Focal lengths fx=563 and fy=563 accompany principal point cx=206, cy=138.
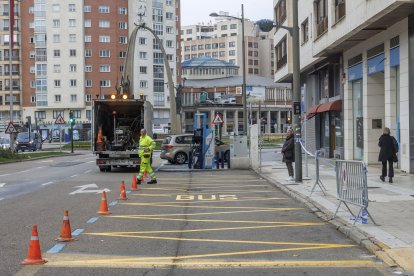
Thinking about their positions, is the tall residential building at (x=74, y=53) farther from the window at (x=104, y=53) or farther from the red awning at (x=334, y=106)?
the red awning at (x=334, y=106)

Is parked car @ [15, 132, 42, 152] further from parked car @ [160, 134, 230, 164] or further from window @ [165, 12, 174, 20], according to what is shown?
window @ [165, 12, 174, 20]

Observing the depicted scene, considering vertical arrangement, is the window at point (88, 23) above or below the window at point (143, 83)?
above

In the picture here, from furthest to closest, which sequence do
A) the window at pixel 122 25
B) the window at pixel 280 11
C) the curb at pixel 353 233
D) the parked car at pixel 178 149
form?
1. the window at pixel 122 25
2. the window at pixel 280 11
3. the parked car at pixel 178 149
4. the curb at pixel 353 233

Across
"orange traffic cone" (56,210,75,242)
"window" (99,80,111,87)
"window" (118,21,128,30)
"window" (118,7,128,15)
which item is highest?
"window" (118,7,128,15)

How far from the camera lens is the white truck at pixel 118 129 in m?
24.2

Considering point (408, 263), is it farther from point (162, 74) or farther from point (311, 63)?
point (162, 74)

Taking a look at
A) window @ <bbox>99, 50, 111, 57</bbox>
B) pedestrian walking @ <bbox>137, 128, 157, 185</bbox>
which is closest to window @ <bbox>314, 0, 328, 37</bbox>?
pedestrian walking @ <bbox>137, 128, 157, 185</bbox>

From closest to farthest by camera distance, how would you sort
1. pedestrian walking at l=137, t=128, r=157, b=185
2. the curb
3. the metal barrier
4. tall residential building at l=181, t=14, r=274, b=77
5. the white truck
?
the curb, the metal barrier, pedestrian walking at l=137, t=128, r=157, b=185, the white truck, tall residential building at l=181, t=14, r=274, b=77

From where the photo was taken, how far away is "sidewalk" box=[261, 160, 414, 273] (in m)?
7.66

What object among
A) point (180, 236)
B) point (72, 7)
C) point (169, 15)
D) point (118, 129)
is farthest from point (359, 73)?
point (169, 15)

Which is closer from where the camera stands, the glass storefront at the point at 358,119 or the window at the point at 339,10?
the window at the point at 339,10

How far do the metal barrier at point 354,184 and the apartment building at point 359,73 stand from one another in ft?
→ 24.8

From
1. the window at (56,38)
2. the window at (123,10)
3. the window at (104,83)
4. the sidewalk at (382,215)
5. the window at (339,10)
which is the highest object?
the window at (123,10)

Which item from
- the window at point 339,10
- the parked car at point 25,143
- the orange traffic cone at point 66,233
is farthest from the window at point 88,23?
the orange traffic cone at point 66,233
